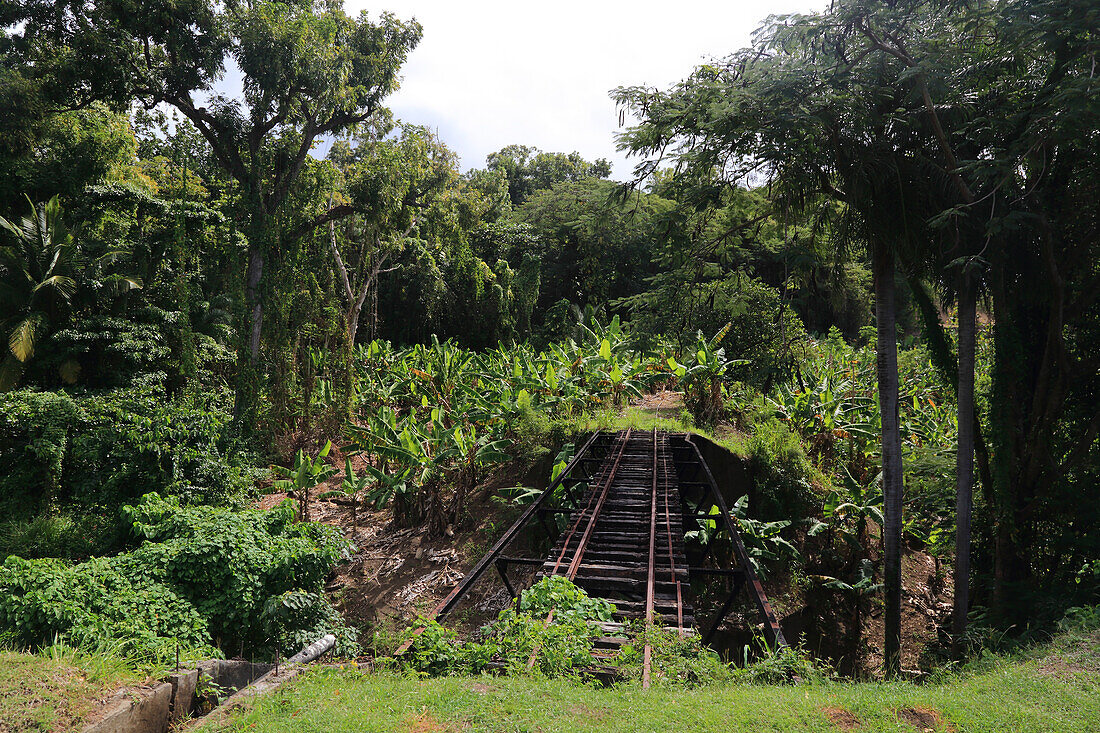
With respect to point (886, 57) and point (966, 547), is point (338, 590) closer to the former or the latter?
point (966, 547)

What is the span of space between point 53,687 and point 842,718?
4.43 meters

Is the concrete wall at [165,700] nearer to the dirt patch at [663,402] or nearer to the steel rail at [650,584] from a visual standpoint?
the steel rail at [650,584]

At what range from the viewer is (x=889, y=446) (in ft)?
24.1

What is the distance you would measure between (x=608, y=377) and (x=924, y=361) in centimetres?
890

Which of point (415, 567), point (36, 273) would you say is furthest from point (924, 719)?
point (36, 273)

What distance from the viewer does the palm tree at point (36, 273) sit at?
1235cm

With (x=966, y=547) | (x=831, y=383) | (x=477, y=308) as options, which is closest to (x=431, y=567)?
(x=966, y=547)

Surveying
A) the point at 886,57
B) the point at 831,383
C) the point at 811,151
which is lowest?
the point at 831,383

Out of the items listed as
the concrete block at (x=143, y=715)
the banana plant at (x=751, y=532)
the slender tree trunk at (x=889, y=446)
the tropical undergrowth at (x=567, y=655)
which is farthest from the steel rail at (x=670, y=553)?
the concrete block at (x=143, y=715)

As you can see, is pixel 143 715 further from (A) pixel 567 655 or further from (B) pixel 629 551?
(B) pixel 629 551

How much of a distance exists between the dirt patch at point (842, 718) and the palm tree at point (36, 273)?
15.1 metres

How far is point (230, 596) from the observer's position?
5895mm

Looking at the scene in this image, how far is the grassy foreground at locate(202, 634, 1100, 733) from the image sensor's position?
9.68ft

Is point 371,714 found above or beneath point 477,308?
beneath
